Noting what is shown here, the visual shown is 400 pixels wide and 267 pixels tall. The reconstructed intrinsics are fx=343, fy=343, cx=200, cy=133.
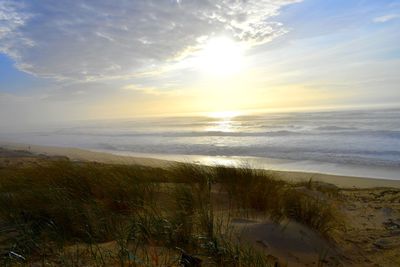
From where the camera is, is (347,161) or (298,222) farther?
(347,161)

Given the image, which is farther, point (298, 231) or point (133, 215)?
point (298, 231)

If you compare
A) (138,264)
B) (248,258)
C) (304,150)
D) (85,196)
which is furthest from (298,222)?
(304,150)

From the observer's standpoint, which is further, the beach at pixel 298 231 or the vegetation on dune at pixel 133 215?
the beach at pixel 298 231

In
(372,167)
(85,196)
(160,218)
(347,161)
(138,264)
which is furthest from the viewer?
(347,161)

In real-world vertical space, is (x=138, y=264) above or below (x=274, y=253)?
above

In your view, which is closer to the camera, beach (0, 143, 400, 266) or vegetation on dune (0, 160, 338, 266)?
vegetation on dune (0, 160, 338, 266)

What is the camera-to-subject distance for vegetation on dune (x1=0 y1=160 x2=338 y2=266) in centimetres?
281

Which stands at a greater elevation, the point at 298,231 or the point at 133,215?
the point at 133,215

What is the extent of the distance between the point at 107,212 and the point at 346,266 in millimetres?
2734

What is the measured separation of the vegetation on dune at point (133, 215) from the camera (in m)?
2.81

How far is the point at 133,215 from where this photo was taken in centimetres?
365

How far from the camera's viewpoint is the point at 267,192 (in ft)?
15.9

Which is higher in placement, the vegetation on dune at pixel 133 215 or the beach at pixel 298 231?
the vegetation on dune at pixel 133 215

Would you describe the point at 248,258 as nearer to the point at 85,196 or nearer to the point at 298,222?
the point at 298,222
